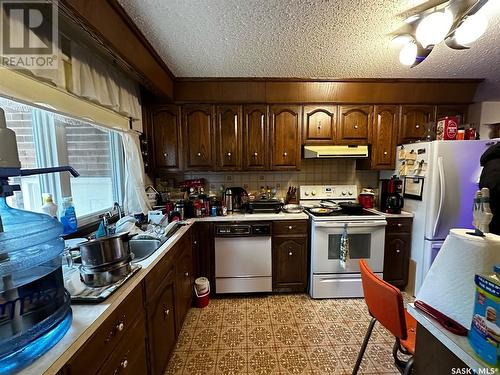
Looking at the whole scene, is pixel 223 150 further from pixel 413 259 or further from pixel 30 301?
pixel 413 259

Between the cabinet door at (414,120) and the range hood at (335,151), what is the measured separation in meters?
0.49

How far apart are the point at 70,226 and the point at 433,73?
3459 millimetres

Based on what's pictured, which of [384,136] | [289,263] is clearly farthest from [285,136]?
[289,263]

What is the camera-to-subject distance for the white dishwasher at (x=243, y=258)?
7.89 feet

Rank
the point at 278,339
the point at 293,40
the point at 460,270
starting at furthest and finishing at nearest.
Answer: the point at 278,339
the point at 293,40
the point at 460,270

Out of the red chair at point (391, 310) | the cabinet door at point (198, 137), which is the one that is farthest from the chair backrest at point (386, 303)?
the cabinet door at point (198, 137)

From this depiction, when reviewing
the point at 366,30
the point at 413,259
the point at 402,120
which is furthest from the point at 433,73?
the point at 413,259

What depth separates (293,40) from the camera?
5.64 ft

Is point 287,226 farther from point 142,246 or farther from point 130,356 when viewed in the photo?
point 130,356

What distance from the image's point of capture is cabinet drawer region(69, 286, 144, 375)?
0.76m

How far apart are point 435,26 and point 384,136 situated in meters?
1.50

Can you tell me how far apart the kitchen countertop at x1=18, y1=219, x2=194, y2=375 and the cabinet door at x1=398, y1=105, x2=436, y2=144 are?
297cm

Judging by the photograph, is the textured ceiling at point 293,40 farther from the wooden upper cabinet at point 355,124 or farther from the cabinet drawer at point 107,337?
the cabinet drawer at point 107,337

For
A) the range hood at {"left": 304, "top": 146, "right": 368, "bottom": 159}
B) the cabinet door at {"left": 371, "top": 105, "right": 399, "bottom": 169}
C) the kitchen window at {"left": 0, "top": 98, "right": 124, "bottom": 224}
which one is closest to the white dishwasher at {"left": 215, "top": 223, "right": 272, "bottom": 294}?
the range hood at {"left": 304, "top": 146, "right": 368, "bottom": 159}
